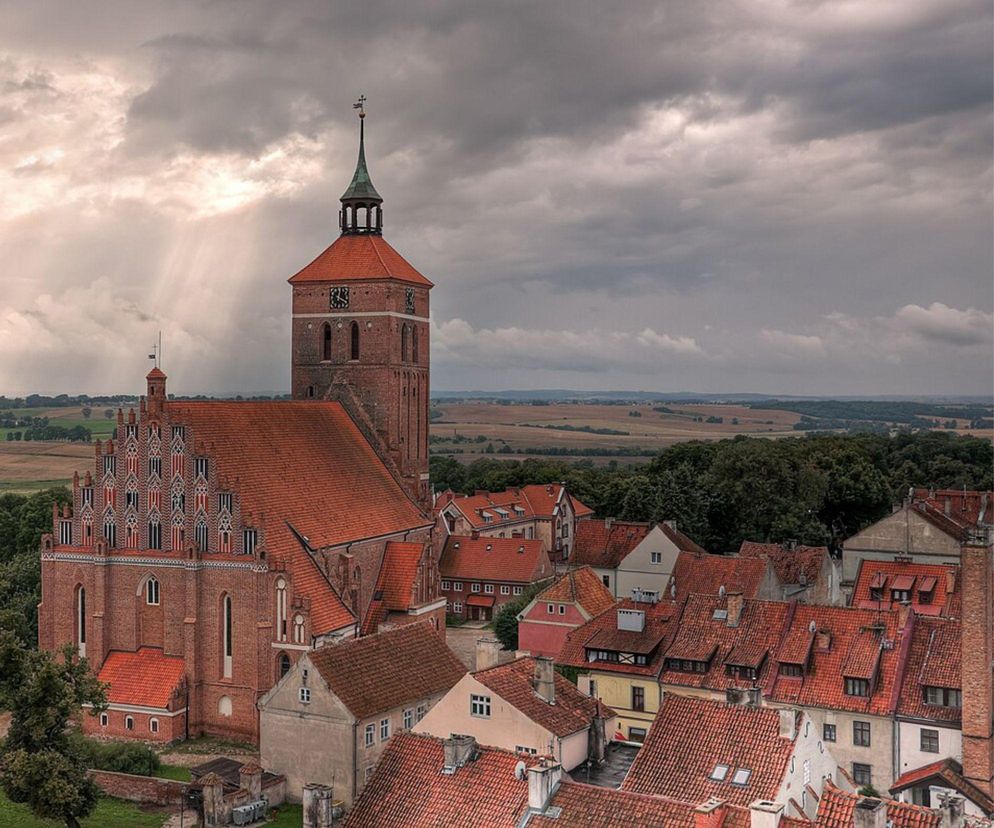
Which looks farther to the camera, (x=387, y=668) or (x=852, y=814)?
(x=387, y=668)

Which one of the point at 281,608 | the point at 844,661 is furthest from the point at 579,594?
the point at 844,661

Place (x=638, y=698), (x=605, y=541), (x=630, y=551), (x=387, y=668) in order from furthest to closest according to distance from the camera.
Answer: (x=605, y=541), (x=630, y=551), (x=638, y=698), (x=387, y=668)

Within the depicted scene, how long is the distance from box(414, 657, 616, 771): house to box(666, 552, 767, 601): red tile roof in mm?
26353

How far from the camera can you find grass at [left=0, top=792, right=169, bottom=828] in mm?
42562

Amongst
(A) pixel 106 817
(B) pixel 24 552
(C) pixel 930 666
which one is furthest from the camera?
(B) pixel 24 552

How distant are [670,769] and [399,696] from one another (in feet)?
43.8

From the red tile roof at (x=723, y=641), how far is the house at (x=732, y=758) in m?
11.0

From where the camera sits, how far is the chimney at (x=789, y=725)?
34500 millimetres

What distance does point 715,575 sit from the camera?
69688 millimetres

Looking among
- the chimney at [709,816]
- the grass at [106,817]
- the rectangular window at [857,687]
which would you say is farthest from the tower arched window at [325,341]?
the chimney at [709,816]

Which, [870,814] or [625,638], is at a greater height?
[870,814]

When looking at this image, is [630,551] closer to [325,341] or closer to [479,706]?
[325,341]

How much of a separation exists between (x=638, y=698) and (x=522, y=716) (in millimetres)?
14341

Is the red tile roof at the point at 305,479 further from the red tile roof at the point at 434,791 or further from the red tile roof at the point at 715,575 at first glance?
the red tile roof at the point at 434,791
